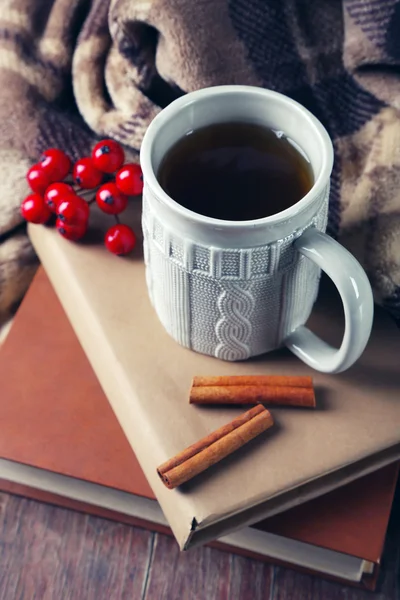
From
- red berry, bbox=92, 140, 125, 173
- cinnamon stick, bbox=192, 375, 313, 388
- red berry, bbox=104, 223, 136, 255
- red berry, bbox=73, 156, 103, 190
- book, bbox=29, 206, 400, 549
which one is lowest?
book, bbox=29, 206, 400, 549

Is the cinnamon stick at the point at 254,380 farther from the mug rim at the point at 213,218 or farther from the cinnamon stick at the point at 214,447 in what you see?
the mug rim at the point at 213,218

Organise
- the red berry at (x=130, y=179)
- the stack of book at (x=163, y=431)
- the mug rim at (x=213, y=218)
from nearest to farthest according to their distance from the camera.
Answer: the mug rim at (x=213, y=218) < the stack of book at (x=163, y=431) < the red berry at (x=130, y=179)

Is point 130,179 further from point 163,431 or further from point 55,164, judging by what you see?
point 163,431

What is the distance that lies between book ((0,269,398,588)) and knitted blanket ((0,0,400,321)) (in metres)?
0.11

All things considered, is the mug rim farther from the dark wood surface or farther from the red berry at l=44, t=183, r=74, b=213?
the dark wood surface

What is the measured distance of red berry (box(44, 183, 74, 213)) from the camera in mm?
772

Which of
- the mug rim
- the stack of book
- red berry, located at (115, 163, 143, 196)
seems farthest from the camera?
red berry, located at (115, 163, 143, 196)

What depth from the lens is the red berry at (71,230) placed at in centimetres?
78

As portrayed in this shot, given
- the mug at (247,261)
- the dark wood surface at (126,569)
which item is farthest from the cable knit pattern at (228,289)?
the dark wood surface at (126,569)

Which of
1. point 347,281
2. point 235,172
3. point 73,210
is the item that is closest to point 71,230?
point 73,210

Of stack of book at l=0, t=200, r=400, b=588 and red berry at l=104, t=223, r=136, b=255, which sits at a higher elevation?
red berry at l=104, t=223, r=136, b=255

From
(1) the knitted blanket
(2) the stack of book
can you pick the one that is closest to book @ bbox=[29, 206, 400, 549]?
(2) the stack of book

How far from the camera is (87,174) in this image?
2.57 ft

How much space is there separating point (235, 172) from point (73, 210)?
0.18 meters
